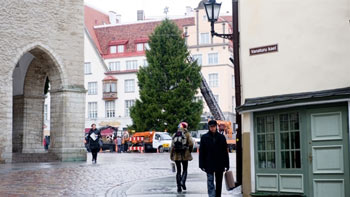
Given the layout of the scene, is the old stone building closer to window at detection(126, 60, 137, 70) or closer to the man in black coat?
the man in black coat

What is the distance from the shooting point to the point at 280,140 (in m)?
11.3

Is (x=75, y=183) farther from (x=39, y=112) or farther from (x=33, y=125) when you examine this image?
(x=39, y=112)

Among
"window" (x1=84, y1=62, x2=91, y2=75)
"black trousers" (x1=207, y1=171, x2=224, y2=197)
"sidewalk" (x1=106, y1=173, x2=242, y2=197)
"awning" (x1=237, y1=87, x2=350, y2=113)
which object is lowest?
"sidewalk" (x1=106, y1=173, x2=242, y2=197)

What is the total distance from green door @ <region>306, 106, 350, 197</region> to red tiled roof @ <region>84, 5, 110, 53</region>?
235 ft

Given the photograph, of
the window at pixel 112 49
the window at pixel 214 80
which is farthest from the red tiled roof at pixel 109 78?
the window at pixel 214 80

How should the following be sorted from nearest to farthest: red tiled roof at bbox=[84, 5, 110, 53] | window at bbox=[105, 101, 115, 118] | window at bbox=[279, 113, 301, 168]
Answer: window at bbox=[279, 113, 301, 168], window at bbox=[105, 101, 115, 118], red tiled roof at bbox=[84, 5, 110, 53]

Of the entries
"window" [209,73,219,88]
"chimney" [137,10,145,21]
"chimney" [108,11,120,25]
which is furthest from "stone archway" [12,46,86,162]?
"chimney" [137,10,145,21]

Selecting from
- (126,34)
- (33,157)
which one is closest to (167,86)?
(126,34)

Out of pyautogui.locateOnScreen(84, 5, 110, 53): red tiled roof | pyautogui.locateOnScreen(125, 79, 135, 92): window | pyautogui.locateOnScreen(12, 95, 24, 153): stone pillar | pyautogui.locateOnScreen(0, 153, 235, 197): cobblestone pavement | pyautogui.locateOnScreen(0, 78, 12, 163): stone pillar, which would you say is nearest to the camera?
pyautogui.locateOnScreen(0, 153, 235, 197): cobblestone pavement

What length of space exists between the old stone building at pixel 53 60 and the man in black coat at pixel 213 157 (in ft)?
55.3

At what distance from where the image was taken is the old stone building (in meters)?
26.9

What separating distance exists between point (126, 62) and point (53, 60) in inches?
2000

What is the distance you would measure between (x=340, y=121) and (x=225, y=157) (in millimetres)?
2447

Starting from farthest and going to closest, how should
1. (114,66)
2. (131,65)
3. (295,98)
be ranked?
(114,66)
(131,65)
(295,98)
